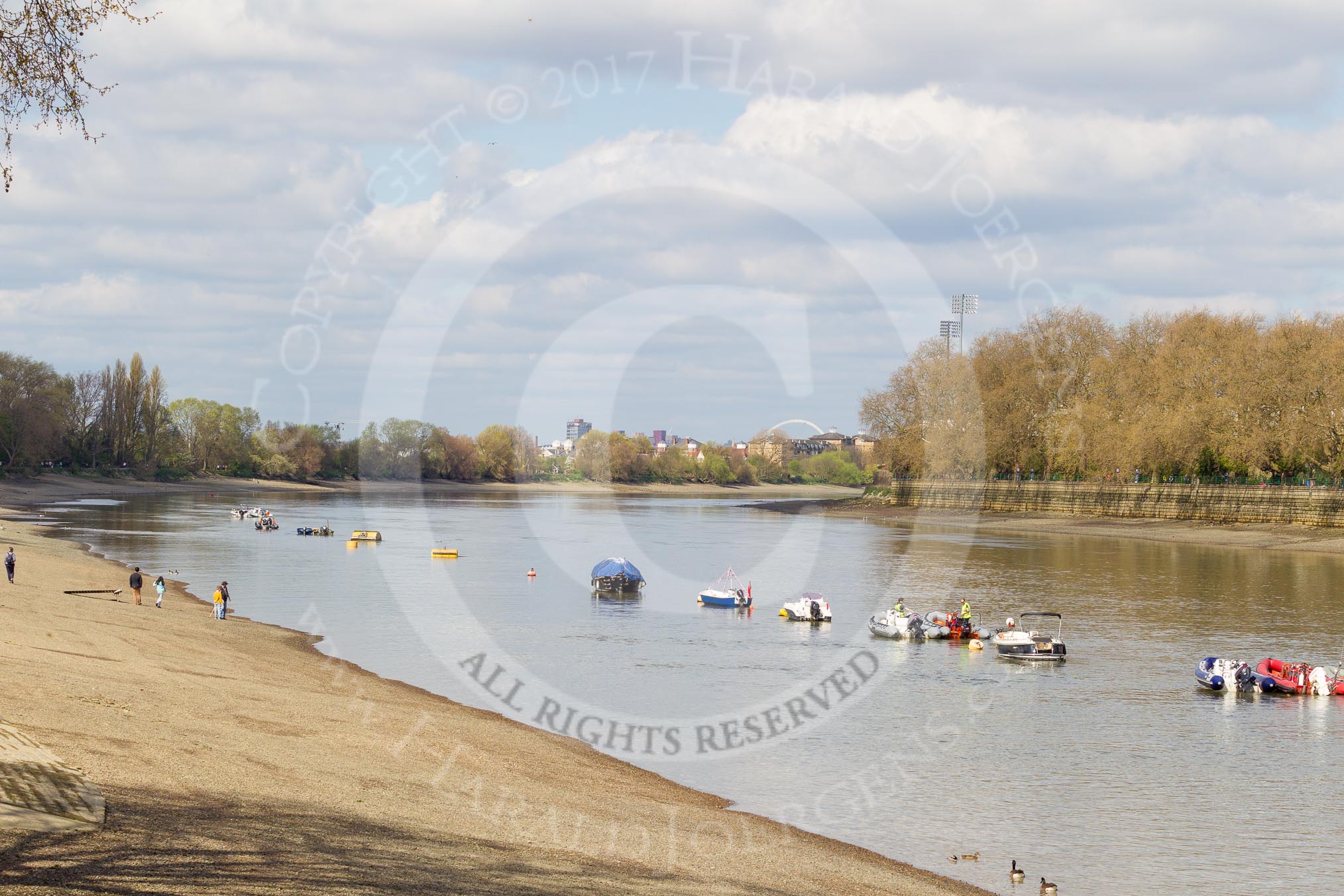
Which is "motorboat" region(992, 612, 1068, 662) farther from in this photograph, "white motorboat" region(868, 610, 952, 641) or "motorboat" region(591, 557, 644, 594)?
"motorboat" region(591, 557, 644, 594)

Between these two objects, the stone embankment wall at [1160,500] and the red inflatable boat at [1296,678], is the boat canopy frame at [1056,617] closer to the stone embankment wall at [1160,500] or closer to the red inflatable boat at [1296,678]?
the red inflatable boat at [1296,678]

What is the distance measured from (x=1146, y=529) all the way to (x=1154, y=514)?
11.8 metres

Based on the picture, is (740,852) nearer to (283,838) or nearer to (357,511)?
(283,838)

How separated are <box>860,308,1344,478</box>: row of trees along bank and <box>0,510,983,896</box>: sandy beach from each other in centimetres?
11143

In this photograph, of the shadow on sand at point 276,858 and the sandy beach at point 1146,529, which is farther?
the sandy beach at point 1146,529

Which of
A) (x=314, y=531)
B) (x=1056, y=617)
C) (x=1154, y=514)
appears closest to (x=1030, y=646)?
(x=1056, y=617)

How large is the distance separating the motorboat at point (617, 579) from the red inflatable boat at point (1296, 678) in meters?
40.4

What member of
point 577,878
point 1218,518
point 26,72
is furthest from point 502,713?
point 1218,518

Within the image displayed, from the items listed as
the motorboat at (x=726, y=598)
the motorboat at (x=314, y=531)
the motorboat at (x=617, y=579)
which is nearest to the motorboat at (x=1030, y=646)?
the motorboat at (x=726, y=598)

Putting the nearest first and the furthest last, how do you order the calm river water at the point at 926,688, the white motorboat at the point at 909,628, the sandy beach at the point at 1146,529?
the calm river water at the point at 926,688 < the white motorboat at the point at 909,628 < the sandy beach at the point at 1146,529

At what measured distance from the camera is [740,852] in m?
22.6

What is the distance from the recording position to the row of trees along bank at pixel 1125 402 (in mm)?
120312

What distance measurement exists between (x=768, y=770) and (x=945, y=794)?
5.08m

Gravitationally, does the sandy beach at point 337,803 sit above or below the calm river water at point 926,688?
above
